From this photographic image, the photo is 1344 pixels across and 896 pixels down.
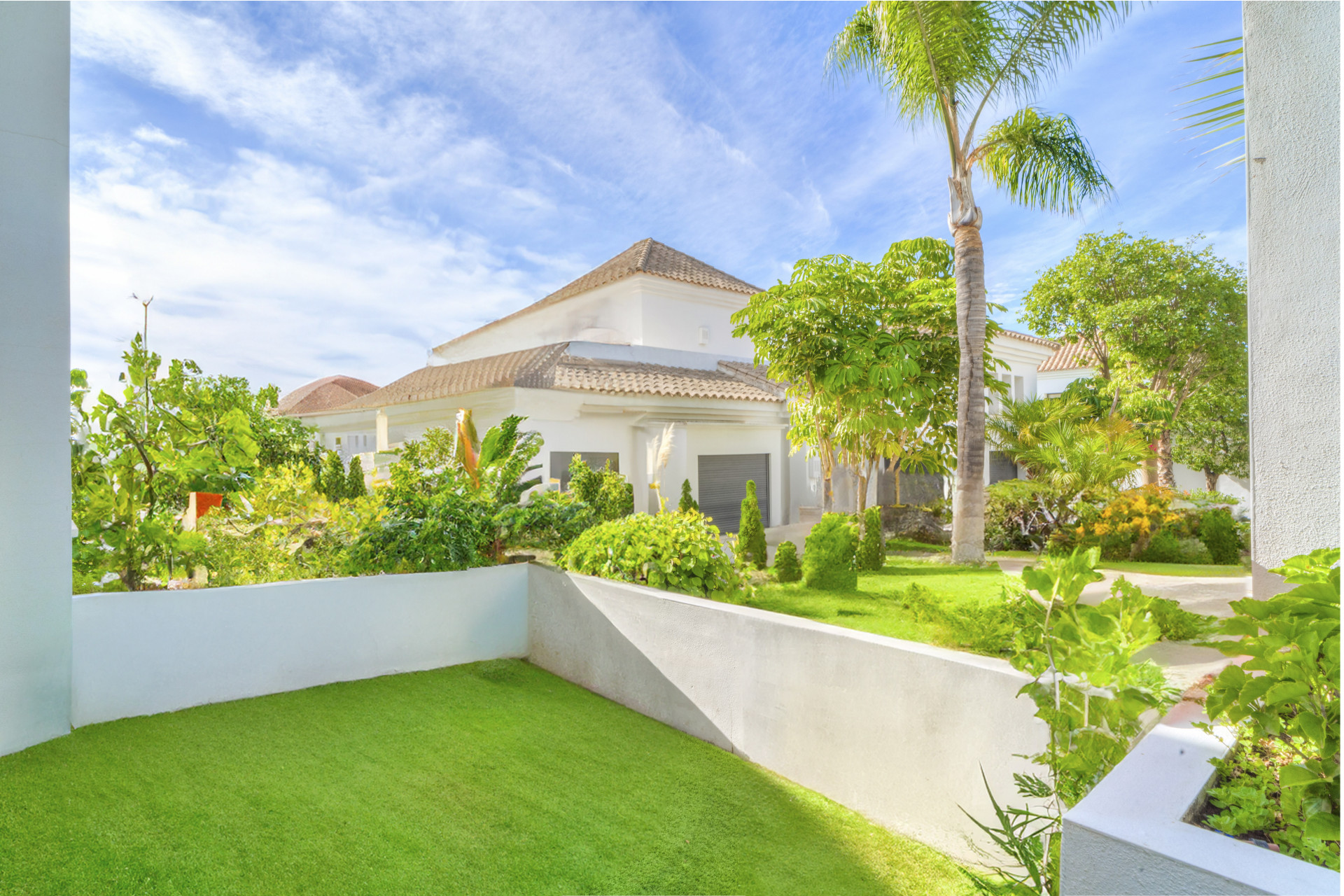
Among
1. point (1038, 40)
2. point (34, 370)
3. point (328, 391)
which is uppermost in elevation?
point (1038, 40)

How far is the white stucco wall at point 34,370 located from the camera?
395cm

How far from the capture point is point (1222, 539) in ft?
37.6

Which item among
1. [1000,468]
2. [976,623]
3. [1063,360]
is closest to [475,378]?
[976,623]

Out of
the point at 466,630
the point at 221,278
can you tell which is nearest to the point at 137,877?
the point at 466,630

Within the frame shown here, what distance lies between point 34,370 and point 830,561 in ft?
23.7

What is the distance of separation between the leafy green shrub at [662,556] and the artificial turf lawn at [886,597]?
1.78ft

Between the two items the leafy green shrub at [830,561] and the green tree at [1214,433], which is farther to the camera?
the green tree at [1214,433]

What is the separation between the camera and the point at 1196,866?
64.2 inches

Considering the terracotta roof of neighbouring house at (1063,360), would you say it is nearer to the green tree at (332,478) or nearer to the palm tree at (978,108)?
the palm tree at (978,108)

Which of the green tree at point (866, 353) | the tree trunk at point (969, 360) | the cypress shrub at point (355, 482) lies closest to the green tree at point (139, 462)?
the cypress shrub at point (355, 482)

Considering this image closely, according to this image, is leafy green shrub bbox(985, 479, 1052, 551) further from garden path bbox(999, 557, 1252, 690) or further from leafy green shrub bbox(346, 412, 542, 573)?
leafy green shrub bbox(346, 412, 542, 573)

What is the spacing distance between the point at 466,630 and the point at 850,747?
12.3 feet

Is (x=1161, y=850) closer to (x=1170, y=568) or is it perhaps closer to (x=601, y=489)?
(x=601, y=489)

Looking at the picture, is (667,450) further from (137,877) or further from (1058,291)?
(1058,291)
